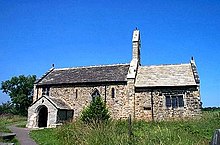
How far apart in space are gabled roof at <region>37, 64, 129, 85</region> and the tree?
23351mm

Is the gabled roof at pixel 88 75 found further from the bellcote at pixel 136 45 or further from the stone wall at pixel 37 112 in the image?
the stone wall at pixel 37 112

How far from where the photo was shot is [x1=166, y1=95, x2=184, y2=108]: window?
1093 inches

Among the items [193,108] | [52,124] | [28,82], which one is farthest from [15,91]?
[193,108]

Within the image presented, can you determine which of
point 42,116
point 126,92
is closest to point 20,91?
point 42,116

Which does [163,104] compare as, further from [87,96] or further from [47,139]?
[47,139]

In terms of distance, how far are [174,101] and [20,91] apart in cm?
4141

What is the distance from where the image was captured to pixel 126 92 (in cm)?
2969

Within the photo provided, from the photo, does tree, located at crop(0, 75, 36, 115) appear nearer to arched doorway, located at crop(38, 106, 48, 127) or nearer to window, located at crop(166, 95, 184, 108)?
arched doorway, located at crop(38, 106, 48, 127)

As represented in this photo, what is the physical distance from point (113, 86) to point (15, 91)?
3615cm

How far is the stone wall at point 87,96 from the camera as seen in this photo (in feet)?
98.0

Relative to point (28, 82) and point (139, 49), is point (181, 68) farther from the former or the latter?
point (28, 82)

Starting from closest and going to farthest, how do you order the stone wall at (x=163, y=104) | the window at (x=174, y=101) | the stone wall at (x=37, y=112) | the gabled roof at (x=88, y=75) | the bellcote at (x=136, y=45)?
1. the stone wall at (x=163, y=104)
2. the window at (x=174, y=101)
3. the stone wall at (x=37, y=112)
4. the gabled roof at (x=88, y=75)
5. the bellcote at (x=136, y=45)

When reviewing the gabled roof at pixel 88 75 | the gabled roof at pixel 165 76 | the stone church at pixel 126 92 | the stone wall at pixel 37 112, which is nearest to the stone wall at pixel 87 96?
the stone church at pixel 126 92

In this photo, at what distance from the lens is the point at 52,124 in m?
28.6
